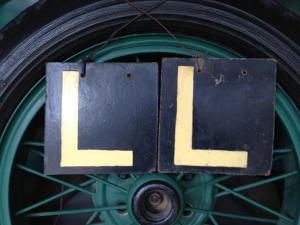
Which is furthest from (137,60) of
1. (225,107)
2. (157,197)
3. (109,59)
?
(157,197)

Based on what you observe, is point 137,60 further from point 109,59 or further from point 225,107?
point 225,107

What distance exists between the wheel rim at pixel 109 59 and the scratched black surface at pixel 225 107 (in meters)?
0.06

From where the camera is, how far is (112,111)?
1.00 metres

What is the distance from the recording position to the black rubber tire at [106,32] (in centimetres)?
100

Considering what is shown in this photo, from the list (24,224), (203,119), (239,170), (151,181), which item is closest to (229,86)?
(203,119)

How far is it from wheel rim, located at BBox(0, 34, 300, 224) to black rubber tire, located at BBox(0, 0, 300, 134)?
2cm

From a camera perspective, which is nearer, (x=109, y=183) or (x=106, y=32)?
(x=106, y=32)

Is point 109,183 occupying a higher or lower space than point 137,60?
lower

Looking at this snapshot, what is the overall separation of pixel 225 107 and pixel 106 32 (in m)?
0.33

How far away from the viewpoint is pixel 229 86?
0.98 metres

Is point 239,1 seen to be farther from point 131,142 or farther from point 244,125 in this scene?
point 131,142

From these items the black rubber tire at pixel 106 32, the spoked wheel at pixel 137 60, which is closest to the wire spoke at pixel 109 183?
the spoked wheel at pixel 137 60

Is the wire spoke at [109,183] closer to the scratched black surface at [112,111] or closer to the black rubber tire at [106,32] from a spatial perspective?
the scratched black surface at [112,111]

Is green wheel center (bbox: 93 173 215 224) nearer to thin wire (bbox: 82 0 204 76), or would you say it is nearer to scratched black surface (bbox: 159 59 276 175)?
scratched black surface (bbox: 159 59 276 175)
